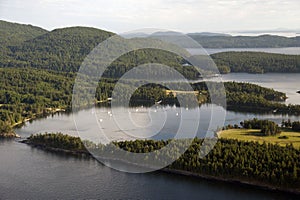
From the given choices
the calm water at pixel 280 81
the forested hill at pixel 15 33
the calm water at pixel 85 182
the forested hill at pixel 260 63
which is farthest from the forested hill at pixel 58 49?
the calm water at pixel 85 182

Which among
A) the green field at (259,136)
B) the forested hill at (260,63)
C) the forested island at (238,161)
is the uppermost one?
the forested hill at (260,63)

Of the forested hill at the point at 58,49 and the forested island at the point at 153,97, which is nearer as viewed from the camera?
the forested island at the point at 153,97

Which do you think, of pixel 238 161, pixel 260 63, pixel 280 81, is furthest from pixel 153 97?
pixel 260 63

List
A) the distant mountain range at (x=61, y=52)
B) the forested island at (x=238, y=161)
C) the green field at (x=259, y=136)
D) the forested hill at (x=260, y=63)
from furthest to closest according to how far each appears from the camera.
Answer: the forested hill at (x=260, y=63) < the distant mountain range at (x=61, y=52) < the green field at (x=259, y=136) < the forested island at (x=238, y=161)

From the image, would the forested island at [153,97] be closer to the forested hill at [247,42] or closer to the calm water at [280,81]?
the calm water at [280,81]

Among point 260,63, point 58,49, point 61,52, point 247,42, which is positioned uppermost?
point 247,42

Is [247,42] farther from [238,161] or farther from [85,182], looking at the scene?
[85,182]

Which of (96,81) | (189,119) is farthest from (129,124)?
(96,81)

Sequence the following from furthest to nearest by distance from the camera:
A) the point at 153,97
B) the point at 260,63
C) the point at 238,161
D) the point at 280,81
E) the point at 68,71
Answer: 1. the point at 260,63
2. the point at 68,71
3. the point at 280,81
4. the point at 153,97
5. the point at 238,161
